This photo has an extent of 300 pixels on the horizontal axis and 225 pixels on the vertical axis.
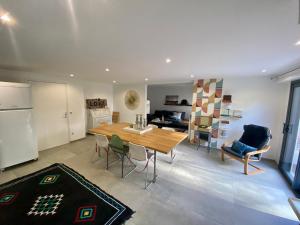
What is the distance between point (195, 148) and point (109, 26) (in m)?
4.05

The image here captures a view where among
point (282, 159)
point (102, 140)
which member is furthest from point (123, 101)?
point (282, 159)

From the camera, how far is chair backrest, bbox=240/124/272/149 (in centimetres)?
296

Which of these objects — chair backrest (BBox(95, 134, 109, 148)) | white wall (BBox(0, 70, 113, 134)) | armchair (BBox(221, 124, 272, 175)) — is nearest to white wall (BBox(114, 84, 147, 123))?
white wall (BBox(0, 70, 113, 134))

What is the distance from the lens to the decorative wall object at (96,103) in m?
5.38

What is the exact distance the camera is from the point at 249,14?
1.00m

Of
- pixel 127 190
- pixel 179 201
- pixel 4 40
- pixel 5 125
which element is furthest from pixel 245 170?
pixel 5 125

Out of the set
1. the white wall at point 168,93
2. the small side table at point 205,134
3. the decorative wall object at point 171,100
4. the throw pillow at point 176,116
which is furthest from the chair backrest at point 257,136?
the decorative wall object at point 171,100

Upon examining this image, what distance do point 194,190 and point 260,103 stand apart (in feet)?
10.2

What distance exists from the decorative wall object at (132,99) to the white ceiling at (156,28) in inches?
158

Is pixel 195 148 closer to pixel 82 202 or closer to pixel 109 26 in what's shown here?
pixel 82 202

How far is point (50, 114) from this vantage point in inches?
160

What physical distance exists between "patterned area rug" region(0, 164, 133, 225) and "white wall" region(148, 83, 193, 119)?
5.35 m

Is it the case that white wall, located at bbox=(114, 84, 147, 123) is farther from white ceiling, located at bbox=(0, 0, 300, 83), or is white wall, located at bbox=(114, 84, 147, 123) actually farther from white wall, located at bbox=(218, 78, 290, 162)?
white ceiling, located at bbox=(0, 0, 300, 83)

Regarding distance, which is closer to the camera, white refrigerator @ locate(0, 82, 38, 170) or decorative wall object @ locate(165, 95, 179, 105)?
white refrigerator @ locate(0, 82, 38, 170)
